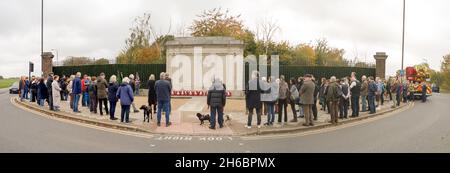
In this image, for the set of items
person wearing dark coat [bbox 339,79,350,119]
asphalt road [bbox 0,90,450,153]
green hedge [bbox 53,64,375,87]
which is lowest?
asphalt road [bbox 0,90,450,153]

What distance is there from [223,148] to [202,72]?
1582 cm

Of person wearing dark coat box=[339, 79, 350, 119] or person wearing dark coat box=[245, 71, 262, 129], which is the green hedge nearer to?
person wearing dark coat box=[339, 79, 350, 119]

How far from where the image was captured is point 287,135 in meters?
10.5

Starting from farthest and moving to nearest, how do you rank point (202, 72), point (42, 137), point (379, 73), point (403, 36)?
point (403, 36)
point (379, 73)
point (202, 72)
point (42, 137)

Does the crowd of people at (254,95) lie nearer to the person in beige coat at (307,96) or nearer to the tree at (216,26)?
the person in beige coat at (307,96)

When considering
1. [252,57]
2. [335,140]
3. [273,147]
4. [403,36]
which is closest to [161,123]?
[273,147]

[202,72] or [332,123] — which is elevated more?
[202,72]

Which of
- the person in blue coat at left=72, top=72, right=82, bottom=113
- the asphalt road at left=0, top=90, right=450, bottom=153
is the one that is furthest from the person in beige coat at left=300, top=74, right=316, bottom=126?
the person in blue coat at left=72, top=72, right=82, bottom=113

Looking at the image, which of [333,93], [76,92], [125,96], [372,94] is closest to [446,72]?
[372,94]

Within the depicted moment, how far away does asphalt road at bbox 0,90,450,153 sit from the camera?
8055 mm

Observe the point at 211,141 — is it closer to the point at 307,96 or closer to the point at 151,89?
the point at 307,96

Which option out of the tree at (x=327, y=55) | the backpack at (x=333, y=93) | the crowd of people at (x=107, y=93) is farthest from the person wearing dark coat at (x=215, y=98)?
the tree at (x=327, y=55)

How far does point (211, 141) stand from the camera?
9312 millimetres

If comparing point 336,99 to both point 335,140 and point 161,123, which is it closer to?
point 335,140
